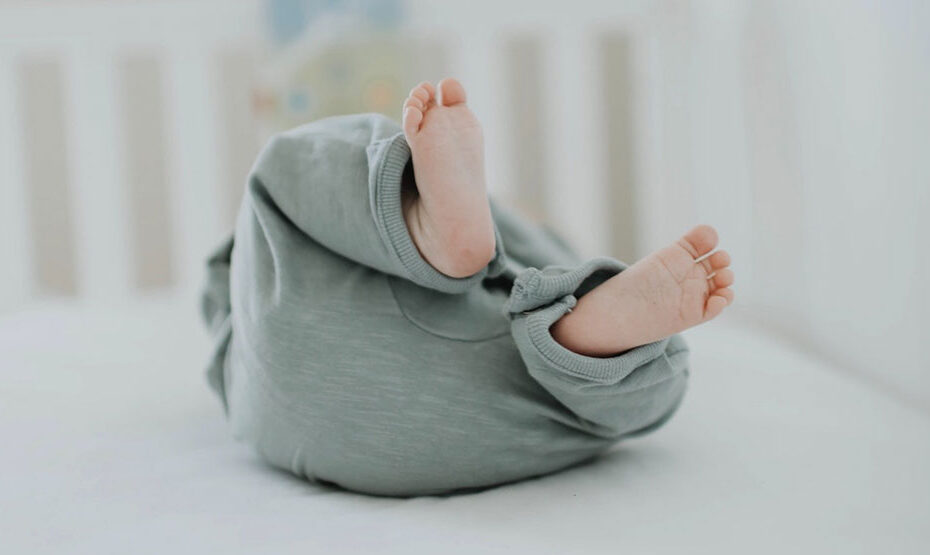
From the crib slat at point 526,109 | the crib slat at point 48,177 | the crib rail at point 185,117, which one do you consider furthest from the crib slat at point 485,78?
the crib slat at point 48,177

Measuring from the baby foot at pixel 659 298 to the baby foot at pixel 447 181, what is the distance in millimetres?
73

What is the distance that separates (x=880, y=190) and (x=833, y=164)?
140 mm

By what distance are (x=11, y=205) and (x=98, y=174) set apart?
6.0 inches

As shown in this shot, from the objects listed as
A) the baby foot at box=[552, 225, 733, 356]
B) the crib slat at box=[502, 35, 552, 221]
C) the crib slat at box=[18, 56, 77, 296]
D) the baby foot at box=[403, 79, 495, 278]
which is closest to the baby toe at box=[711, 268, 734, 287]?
the baby foot at box=[552, 225, 733, 356]

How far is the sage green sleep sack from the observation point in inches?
23.4

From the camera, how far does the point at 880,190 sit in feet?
2.94

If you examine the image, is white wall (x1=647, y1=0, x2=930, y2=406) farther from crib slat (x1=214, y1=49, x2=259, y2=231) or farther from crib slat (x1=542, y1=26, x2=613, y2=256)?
crib slat (x1=214, y1=49, x2=259, y2=231)

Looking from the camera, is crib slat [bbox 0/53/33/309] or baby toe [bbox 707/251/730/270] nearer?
baby toe [bbox 707/251/730/270]

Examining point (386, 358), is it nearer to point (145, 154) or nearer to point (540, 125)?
point (540, 125)

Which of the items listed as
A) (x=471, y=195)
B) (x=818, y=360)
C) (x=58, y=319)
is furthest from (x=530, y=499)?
(x=58, y=319)

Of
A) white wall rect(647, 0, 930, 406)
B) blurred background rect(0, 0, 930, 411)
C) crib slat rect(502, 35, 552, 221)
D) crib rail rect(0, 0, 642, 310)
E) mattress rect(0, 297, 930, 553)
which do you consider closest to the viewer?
mattress rect(0, 297, 930, 553)

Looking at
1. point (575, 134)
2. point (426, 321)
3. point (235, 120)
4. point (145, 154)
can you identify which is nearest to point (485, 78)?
point (575, 134)

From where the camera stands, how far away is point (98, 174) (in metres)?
1.62

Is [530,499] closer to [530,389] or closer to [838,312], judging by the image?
[530,389]
